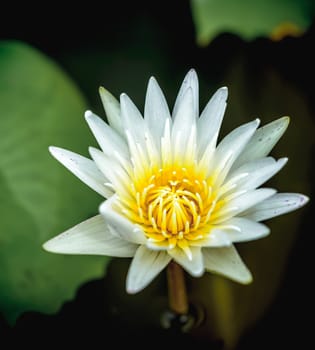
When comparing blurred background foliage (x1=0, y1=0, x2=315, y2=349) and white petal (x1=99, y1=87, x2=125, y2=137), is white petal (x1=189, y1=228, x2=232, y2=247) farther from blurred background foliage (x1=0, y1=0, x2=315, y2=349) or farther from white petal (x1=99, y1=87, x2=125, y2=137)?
blurred background foliage (x1=0, y1=0, x2=315, y2=349)

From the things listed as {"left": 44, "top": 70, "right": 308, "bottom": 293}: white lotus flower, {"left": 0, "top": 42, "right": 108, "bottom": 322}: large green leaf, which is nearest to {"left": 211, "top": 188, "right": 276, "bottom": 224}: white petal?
{"left": 44, "top": 70, "right": 308, "bottom": 293}: white lotus flower

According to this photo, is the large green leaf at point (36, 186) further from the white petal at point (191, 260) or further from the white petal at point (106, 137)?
the white petal at point (191, 260)

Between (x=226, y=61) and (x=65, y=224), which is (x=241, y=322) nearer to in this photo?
(x=65, y=224)

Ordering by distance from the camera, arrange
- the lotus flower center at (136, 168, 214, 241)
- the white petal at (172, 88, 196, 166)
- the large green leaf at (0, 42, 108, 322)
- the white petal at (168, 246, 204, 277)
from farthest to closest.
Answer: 1. the large green leaf at (0, 42, 108, 322)
2. the white petal at (172, 88, 196, 166)
3. the lotus flower center at (136, 168, 214, 241)
4. the white petal at (168, 246, 204, 277)

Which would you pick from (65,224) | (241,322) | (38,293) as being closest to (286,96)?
(241,322)

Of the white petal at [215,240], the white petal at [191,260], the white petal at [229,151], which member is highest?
the white petal at [229,151]

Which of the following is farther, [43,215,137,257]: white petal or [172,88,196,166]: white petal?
[172,88,196,166]: white petal

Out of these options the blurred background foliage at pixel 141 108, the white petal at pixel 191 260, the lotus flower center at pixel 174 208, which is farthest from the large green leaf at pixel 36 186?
the white petal at pixel 191 260
